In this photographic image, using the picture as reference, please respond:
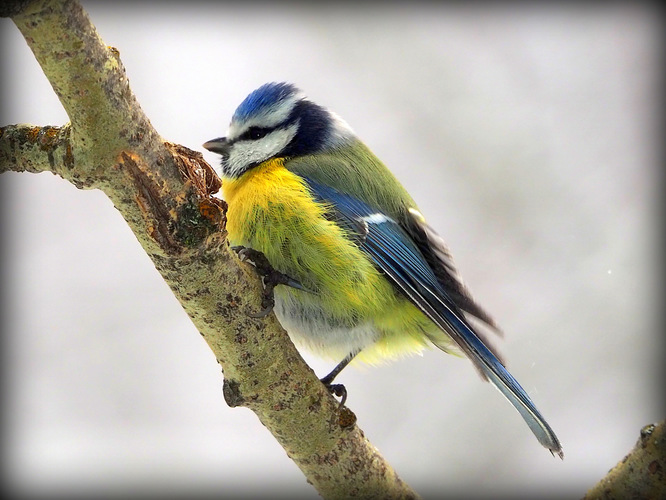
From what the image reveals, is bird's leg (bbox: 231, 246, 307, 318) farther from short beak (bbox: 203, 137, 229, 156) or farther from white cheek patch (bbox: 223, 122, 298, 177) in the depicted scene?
short beak (bbox: 203, 137, 229, 156)

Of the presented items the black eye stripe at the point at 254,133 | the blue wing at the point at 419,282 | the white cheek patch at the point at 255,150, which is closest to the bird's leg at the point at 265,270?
the blue wing at the point at 419,282

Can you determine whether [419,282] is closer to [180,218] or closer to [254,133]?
[254,133]

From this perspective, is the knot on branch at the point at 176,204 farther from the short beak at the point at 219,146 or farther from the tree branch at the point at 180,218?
the short beak at the point at 219,146

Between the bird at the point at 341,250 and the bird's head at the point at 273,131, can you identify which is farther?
the bird's head at the point at 273,131

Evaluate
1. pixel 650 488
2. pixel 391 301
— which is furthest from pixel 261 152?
pixel 650 488

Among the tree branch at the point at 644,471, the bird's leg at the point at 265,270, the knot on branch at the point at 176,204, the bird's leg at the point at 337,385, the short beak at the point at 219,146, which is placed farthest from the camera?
the short beak at the point at 219,146

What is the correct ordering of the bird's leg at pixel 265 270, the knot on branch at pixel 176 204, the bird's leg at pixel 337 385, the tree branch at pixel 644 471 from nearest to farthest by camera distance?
the knot on branch at pixel 176 204, the tree branch at pixel 644 471, the bird's leg at pixel 265 270, the bird's leg at pixel 337 385

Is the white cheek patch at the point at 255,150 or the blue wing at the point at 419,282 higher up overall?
the white cheek patch at the point at 255,150

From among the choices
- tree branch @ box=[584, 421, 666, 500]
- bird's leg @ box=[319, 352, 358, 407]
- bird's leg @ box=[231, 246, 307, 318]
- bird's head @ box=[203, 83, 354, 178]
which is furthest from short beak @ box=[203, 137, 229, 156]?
tree branch @ box=[584, 421, 666, 500]
